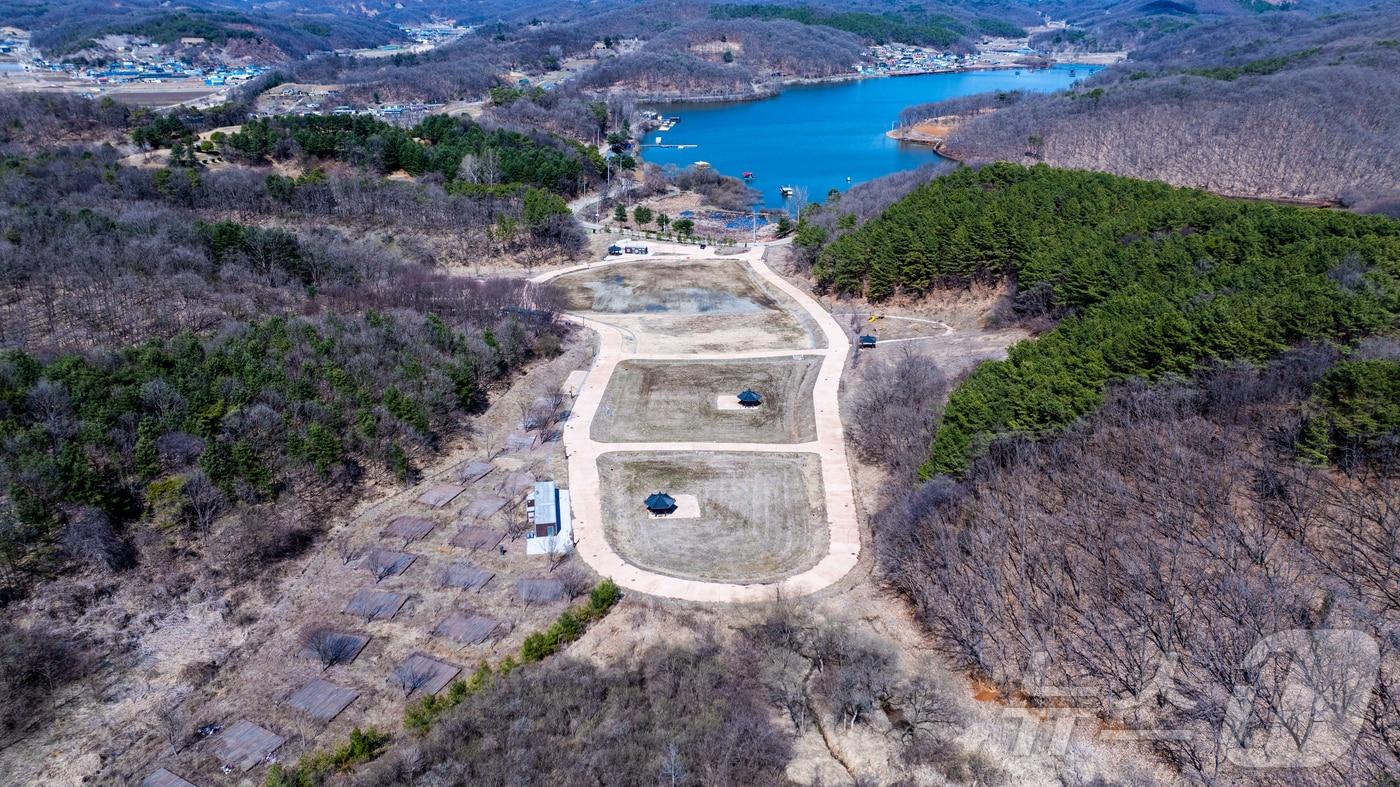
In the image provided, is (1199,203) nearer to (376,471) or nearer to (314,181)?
(376,471)

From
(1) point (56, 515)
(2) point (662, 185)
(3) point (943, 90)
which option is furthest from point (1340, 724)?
(3) point (943, 90)

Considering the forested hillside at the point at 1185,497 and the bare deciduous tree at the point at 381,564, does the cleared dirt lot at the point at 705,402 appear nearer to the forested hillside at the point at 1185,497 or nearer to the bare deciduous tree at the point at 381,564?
the forested hillside at the point at 1185,497

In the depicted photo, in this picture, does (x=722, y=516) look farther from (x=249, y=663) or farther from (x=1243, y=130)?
(x=1243, y=130)

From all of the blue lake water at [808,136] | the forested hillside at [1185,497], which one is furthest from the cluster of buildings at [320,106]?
the forested hillside at [1185,497]

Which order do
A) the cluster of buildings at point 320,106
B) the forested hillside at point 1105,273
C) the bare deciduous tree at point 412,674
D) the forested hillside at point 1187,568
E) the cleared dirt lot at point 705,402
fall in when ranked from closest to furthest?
the forested hillside at point 1187,568 → the bare deciduous tree at point 412,674 → the forested hillside at point 1105,273 → the cleared dirt lot at point 705,402 → the cluster of buildings at point 320,106

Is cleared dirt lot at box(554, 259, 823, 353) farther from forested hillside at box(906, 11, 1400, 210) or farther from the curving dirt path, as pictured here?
forested hillside at box(906, 11, 1400, 210)

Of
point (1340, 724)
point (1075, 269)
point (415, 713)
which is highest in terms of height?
point (1075, 269)

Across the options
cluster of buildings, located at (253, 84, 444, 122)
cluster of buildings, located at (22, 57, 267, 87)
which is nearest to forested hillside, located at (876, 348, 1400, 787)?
cluster of buildings, located at (253, 84, 444, 122)
